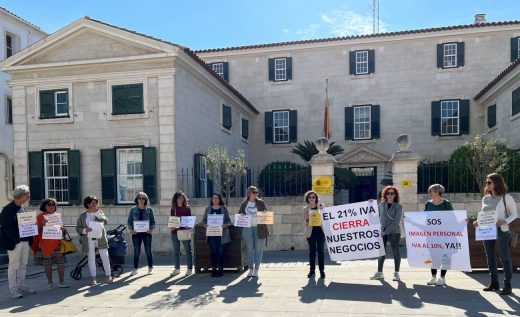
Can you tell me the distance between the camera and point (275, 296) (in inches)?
254

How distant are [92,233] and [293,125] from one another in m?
14.4

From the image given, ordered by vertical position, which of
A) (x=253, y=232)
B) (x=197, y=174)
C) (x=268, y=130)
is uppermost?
(x=268, y=130)

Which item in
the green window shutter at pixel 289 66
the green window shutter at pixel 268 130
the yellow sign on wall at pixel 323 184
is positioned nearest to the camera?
the yellow sign on wall at pixel 323 184

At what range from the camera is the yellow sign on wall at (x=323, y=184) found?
10484 mm

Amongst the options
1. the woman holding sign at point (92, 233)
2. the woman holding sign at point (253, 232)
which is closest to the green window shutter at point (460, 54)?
the woman holding sign at point (253, 232)

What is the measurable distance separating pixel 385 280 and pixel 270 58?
15688 millimetres

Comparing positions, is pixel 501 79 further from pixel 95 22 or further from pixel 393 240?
pixel 95 22

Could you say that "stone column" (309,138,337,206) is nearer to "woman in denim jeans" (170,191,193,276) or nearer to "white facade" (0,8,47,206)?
"woman in denim jeans" (170,191,193,276)

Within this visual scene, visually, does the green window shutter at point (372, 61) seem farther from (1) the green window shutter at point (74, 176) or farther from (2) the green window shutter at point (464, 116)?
(1) the green window shutter at point (74, 176)

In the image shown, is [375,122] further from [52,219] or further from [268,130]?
[52,219]

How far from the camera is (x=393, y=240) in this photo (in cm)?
712

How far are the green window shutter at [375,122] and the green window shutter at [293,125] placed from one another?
3.89m

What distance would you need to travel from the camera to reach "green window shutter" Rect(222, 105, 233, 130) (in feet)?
53.8

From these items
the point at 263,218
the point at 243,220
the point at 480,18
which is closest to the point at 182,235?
the point at 243,220
